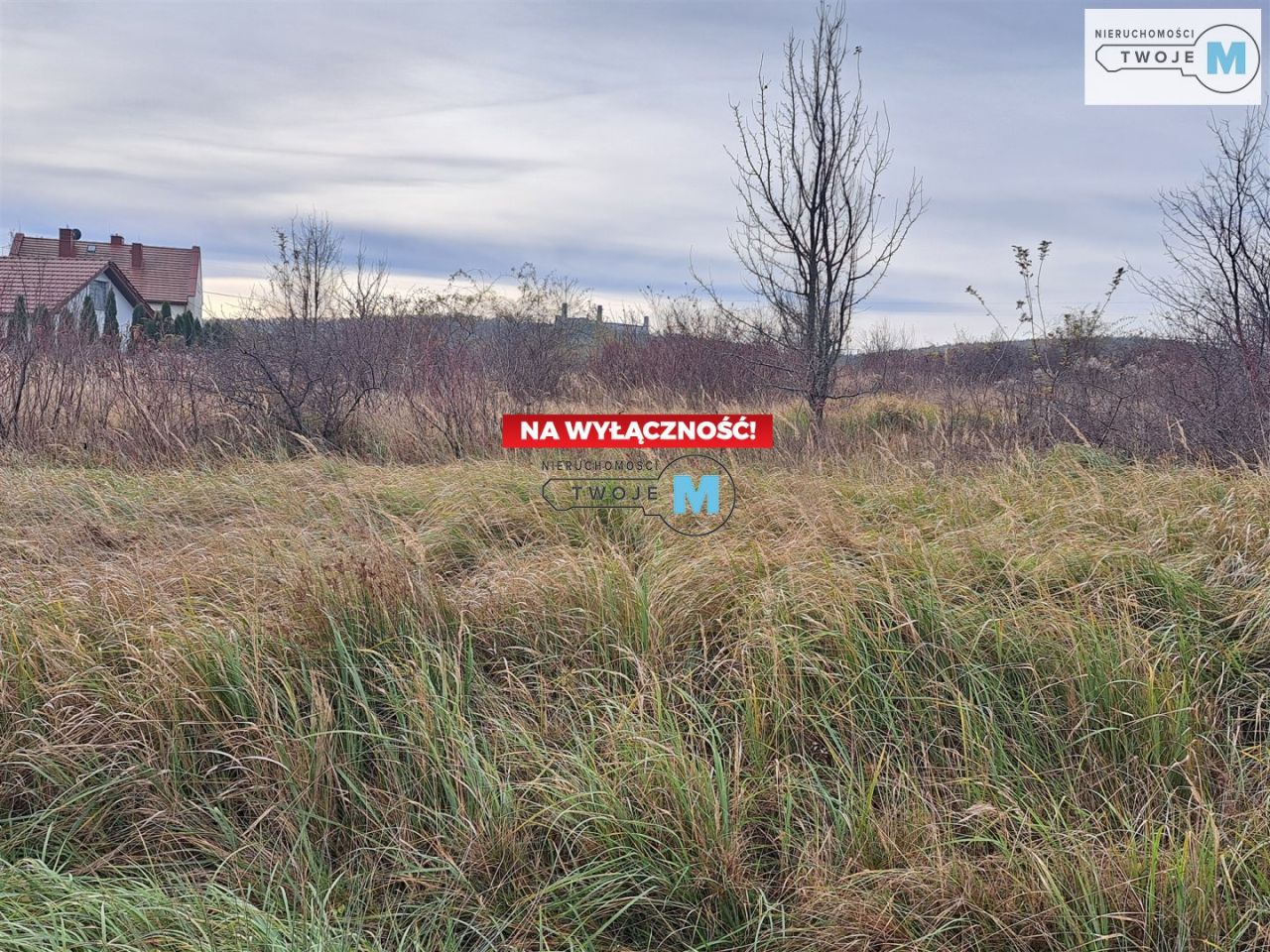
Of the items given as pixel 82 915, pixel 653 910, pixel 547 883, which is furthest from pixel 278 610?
pixel 653 910

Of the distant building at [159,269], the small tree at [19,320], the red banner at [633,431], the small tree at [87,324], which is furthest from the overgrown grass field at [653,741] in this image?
the distant building at [159,269]

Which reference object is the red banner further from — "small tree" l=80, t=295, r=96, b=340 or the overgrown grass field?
"small tree" l=80, t=295, r=96, b=340

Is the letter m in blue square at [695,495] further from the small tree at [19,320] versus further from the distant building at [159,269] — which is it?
the distant building at [159,269]

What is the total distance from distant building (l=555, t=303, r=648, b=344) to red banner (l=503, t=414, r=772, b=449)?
638 cm

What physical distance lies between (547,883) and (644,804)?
13.4 inches

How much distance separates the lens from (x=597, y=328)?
15.5 meters

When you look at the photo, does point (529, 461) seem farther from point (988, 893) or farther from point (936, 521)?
point (988, 893)

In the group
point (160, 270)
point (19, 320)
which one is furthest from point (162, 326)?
point (160, 270)

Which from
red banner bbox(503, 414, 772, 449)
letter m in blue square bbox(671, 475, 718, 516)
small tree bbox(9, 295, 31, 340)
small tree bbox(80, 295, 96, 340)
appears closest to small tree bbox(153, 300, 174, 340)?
small tree bbox(80, 295, 96, 340)

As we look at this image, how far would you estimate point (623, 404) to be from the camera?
30.1 feet

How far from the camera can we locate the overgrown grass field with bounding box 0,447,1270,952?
7.02 feet

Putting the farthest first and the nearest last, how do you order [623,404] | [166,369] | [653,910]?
1. [623,404]
2. [166,369]
3. [653,910]

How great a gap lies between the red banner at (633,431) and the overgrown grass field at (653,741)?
270 cm

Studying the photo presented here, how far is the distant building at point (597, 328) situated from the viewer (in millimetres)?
14265
